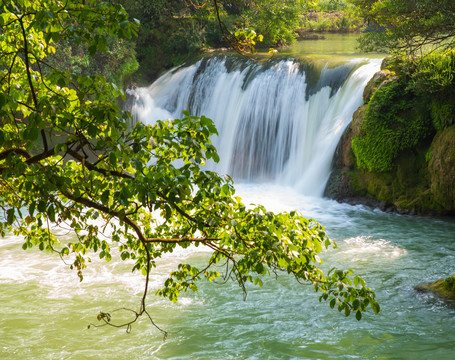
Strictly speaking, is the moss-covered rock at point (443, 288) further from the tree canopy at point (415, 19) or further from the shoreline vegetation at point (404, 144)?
→ the tree canopy at point (415, 19)

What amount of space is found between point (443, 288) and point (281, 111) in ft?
26.2

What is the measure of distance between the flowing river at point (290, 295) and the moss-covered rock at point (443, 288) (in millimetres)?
142

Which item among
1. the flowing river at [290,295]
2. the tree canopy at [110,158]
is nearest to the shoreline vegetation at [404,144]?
the flowing river at [290,295]

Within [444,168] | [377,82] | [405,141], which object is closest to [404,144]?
[405,141]

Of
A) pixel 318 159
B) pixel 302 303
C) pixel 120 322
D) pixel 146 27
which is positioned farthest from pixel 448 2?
pixel 146 27

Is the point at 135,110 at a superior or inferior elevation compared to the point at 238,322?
superior

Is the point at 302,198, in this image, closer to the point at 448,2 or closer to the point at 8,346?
the point at 448,2

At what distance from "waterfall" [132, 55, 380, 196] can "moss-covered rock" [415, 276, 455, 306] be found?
5420mm

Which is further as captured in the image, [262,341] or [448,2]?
[448,2]

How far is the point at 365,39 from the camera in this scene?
10.9 meters

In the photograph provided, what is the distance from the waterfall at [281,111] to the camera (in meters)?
12.6

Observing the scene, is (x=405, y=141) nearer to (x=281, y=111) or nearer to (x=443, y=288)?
(x=281, y=111)

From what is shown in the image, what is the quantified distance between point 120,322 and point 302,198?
681 cm

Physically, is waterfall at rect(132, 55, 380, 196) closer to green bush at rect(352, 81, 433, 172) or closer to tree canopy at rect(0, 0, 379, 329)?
green bush at rect(352, 81, 433, 172)
